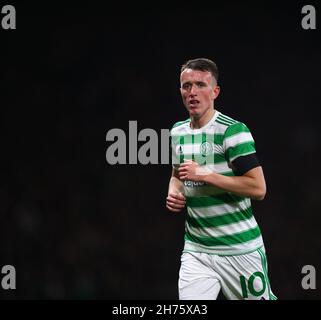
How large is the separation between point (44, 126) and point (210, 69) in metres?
2.59

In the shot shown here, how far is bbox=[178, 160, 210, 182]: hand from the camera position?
9.95ft

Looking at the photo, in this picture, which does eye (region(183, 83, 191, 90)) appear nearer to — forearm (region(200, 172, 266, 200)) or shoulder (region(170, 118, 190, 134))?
shoulder (region(170, 118, 190, 134))

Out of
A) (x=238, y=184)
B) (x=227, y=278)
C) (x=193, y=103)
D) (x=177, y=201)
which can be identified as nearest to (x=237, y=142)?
(x=238, y=184)

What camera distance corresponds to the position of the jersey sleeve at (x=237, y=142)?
3066 mm

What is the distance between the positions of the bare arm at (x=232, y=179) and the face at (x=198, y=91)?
1.02 ft

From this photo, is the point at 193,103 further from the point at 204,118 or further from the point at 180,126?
the point at 180,126

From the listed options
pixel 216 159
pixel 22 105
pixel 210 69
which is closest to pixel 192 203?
pixel 216 159

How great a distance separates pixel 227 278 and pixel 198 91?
0.96 meters

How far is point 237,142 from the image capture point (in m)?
3.08

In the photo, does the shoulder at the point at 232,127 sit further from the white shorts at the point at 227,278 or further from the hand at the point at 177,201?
the white shorts at the point at 227,278

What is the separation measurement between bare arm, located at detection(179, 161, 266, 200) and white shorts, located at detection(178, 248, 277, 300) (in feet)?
1.19

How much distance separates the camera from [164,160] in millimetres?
3646

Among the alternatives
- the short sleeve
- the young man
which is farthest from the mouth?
the short sleeve

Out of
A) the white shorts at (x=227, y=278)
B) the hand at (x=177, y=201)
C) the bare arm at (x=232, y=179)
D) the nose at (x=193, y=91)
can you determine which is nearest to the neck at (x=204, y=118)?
the nose at (x=193, y=91)
